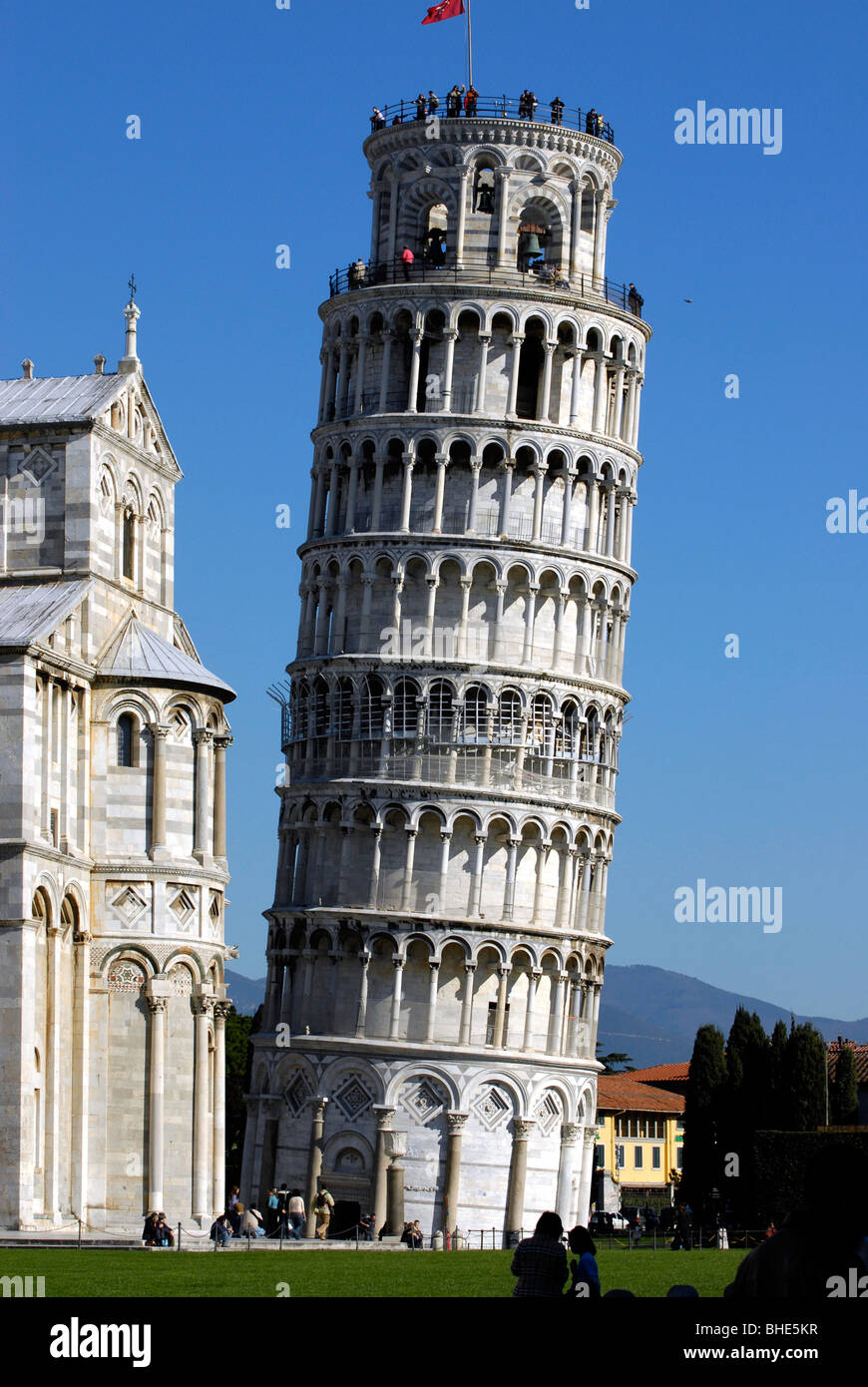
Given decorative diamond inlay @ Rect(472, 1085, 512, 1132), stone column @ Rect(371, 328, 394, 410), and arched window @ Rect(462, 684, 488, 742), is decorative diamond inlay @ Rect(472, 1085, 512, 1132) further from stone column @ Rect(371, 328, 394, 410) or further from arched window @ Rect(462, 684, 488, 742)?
stone column @ Rect(371, 328, 394, 410)

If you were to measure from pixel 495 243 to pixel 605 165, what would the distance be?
18.4ft

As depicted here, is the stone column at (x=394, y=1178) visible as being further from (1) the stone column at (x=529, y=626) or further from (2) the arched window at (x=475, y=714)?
(1) the stone column at (x=529, y=626)

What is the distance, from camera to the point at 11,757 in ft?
164

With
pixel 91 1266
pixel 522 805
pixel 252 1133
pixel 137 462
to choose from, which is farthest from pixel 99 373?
pixel 252 1133

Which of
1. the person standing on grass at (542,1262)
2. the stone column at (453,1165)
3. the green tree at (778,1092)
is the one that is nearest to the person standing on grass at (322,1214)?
the stone column at (453,1165)

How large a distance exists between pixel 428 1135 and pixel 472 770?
12.3 m

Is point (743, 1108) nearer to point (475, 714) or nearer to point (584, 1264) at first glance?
point (475, 714)

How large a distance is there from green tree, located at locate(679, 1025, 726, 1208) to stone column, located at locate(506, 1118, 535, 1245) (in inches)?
702

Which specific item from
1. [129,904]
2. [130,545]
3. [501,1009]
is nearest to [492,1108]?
[501,1009]

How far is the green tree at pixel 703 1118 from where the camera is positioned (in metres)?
96.6

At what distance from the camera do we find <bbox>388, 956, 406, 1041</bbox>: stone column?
8075cm

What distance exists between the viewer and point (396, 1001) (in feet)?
265
